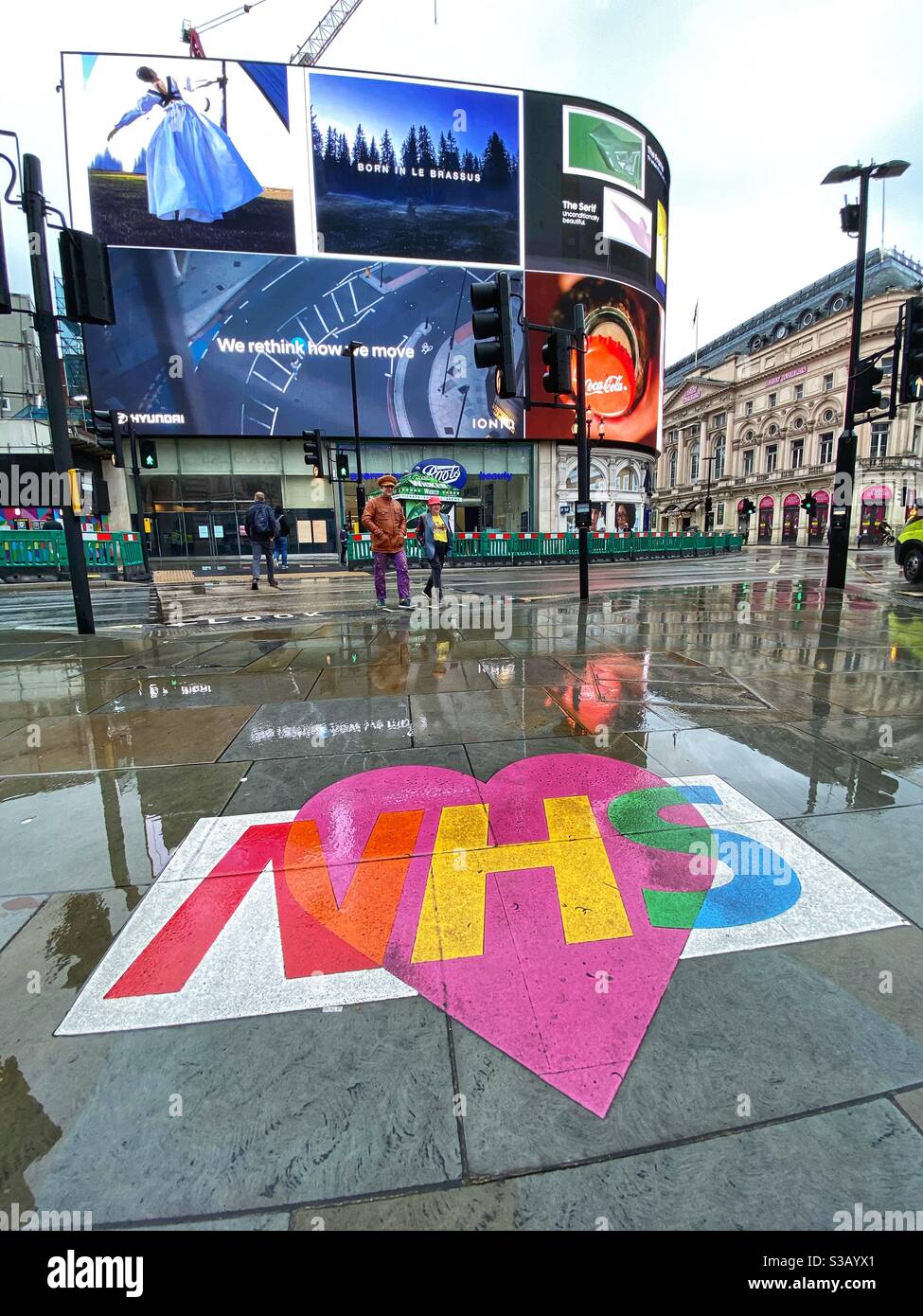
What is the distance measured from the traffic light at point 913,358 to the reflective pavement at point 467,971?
808 cm

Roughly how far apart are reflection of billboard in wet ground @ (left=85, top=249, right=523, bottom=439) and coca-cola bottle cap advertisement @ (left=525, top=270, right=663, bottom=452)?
15.2 feet

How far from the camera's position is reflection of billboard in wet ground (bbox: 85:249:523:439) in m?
31.8

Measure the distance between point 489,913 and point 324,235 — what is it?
131 ft

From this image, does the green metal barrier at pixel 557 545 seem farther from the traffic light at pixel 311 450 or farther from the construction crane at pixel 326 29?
Answer: the construction crane at pixel 326 29

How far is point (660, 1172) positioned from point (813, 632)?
25.6ft

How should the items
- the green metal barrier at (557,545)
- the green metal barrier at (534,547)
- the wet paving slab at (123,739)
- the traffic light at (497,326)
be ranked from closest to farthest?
1. the wet paving slab at (123,739)
2. the traffic light at (497,326)
3. the green metal barrier at (534,547)
4. the green metal barrier at (557,545)

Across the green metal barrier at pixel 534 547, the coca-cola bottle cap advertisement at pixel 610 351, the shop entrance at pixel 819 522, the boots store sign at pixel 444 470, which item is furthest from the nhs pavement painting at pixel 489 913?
the shop entrance at pixel 819 522

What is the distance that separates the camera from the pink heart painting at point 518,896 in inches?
68.1

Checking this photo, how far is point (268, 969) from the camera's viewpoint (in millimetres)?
1971

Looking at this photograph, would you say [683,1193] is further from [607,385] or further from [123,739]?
[607,385]

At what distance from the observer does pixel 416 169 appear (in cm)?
3400

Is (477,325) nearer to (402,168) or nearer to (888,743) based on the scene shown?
(888,743)

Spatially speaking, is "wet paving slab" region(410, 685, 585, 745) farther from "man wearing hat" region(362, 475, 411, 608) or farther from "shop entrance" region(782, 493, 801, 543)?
"shop entrance" region(782, 493, 801, 543)

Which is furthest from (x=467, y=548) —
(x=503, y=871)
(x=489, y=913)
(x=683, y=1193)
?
(x=683, y=1193)
